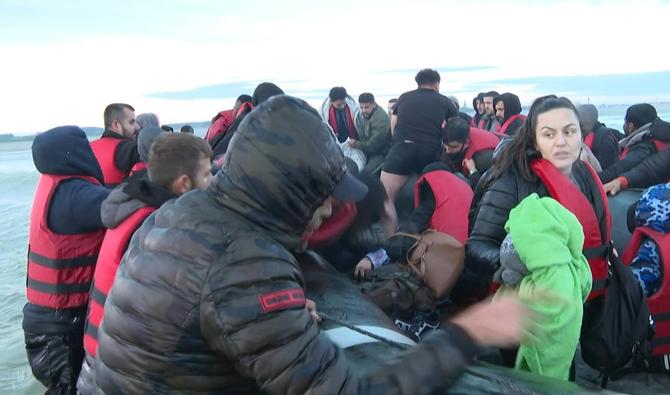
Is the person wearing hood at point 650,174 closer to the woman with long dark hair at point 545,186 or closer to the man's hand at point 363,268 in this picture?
the woman with long dark hair at point 545,186

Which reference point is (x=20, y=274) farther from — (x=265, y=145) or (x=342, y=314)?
(x=265, y=145)

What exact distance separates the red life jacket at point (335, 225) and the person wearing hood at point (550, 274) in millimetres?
705

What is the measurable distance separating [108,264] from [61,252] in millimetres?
682

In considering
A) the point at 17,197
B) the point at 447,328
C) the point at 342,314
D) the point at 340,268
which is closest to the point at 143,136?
the point at 340,268

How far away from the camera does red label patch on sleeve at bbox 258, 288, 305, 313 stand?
3.92 feet

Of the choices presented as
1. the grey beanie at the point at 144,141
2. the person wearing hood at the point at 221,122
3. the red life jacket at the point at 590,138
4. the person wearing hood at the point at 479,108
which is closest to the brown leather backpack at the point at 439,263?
the grey beanie at the point at 144,141

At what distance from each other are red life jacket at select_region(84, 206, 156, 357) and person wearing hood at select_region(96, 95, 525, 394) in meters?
0.79

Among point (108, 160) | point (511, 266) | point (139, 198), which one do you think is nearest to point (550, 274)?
point (511, 266)

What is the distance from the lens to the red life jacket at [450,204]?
350 cm

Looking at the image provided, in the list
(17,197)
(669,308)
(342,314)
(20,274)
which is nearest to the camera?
(342,314)

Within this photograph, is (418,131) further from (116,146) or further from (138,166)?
(116,146)

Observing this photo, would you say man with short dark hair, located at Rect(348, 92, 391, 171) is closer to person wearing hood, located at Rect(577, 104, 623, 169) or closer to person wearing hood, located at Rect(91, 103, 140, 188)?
person wearing hood, located at Rect(577, 104, 623, 169)

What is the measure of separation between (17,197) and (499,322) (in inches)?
629

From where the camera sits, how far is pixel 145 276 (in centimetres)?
131
